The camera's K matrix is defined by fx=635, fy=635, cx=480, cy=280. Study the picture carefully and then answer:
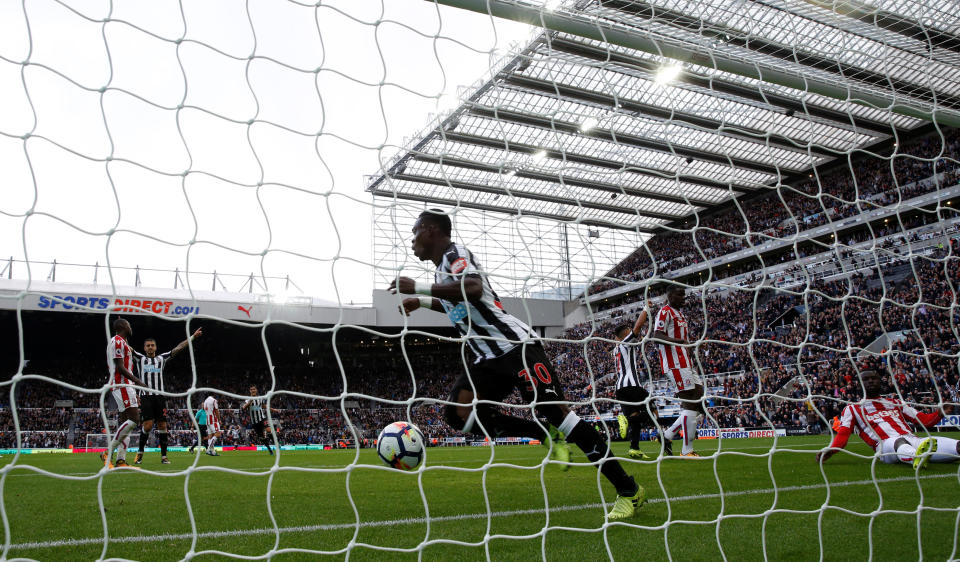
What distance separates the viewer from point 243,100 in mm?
2830

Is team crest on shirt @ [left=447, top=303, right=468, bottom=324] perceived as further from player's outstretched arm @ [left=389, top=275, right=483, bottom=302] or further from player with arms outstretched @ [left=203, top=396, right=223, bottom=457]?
player with arms outstretched @ [left=203, top=396, right=223, bottom=457]

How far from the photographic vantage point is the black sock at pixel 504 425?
3.79 m

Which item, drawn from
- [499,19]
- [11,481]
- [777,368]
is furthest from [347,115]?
[777,368]

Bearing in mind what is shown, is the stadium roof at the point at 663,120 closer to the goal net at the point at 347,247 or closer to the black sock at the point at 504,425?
the goal net at the point at 347,247

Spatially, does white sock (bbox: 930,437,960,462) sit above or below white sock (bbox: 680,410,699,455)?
below

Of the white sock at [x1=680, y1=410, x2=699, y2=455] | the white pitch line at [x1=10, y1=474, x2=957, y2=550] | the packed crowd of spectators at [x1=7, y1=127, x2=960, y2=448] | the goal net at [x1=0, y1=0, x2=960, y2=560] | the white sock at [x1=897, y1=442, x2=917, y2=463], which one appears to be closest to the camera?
the goal net at [x1=0, y1=0, x2=960, y2=560]

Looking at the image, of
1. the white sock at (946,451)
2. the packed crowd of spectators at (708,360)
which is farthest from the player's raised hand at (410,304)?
the packed crowd of spectators at (708,360)

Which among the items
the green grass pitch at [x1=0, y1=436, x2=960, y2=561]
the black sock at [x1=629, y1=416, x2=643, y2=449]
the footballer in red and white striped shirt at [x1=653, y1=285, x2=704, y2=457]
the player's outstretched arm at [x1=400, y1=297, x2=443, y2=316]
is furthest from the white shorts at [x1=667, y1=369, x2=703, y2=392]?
the player's outstretched arm at [x1=400, y1=297, x2=443, y2=316]

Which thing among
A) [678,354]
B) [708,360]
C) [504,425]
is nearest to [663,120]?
[708,360]

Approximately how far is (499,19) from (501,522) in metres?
2.74

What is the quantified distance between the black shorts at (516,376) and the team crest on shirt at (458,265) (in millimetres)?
545

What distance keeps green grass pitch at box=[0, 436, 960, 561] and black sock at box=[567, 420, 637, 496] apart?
5.3 inches

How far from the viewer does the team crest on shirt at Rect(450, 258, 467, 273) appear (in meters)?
3.33

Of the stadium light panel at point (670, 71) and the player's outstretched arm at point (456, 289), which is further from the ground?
the stadium light panel at point (670, 71)
